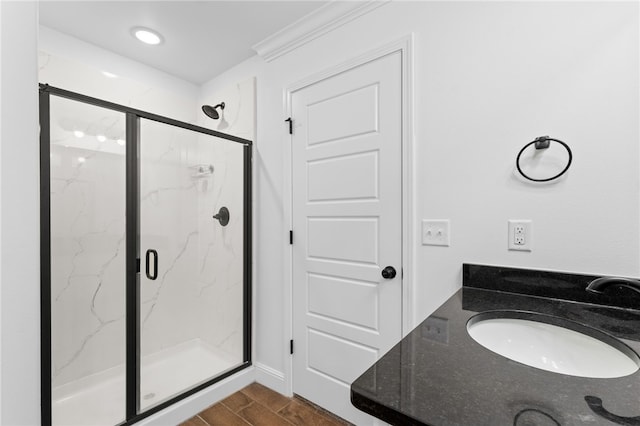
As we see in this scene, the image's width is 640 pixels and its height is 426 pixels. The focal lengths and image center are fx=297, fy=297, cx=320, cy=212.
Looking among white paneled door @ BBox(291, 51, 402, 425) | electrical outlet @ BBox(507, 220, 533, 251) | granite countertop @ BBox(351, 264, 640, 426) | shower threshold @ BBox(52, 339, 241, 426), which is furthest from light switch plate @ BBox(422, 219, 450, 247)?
shower threshold @ BBox(52, 339, 241, 426)

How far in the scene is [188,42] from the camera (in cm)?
220

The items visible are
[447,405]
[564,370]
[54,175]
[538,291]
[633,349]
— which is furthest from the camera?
[54,175]

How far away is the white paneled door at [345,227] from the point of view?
1.64 m

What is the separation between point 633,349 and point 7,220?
132 cm

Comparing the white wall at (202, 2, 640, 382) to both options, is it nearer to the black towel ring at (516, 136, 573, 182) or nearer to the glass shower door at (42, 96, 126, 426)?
the black towel ring at (516, 136, 573, 182)

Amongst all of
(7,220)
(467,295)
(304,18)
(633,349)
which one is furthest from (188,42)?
(633,349)

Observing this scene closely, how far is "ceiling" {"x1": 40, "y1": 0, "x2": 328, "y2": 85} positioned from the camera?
182 centimetres

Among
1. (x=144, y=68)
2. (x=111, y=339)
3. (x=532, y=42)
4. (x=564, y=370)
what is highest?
(x=144, y=68)

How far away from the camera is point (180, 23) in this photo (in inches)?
78.3

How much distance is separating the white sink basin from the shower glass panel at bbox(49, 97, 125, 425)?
2123 mm

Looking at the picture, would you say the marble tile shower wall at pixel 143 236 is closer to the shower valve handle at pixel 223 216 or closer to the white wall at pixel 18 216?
the shower valve handle at pixel 223 216

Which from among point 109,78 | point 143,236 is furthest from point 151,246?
point 109,78

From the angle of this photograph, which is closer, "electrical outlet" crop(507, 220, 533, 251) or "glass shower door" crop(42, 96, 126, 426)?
"electrical outlet" crop(507, 220, 533, 251)

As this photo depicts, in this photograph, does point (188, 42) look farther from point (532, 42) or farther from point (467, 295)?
point (467, 295)
